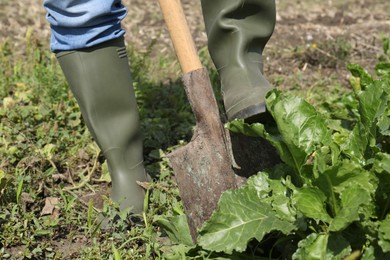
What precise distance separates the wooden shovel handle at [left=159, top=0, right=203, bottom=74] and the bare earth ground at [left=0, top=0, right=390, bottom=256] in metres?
1.52

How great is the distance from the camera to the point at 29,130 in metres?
3.48

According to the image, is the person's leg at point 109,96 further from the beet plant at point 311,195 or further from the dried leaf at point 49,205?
the beet plant at point 311,195

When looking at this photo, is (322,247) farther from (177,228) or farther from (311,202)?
(177,228)

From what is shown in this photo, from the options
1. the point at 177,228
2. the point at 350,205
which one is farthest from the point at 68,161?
the point at 350,205

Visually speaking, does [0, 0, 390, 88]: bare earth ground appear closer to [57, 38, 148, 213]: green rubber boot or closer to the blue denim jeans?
[57, 38, 148, 213]: green rubber boot

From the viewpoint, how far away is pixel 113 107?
9.15 feet

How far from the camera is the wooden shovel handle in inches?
109

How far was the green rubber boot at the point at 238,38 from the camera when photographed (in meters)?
2.81

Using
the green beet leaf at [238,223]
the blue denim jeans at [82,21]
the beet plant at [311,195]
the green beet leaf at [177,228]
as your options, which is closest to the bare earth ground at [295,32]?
the blue denim jeans at [82,21]

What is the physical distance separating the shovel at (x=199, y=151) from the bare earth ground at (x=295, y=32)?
1531mm

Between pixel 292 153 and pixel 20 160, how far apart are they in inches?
54.9

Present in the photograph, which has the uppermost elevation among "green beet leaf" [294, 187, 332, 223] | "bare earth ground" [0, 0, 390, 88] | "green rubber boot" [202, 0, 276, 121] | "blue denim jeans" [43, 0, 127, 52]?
"blue denim jeans" [43, 0, 127, 52]

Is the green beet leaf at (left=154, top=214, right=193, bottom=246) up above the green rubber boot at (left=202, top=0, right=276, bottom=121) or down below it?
A: below

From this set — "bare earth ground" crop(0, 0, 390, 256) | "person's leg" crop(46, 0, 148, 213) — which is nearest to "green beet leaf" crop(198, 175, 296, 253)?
"person's leg" crop(46, 0, 148, 213)
